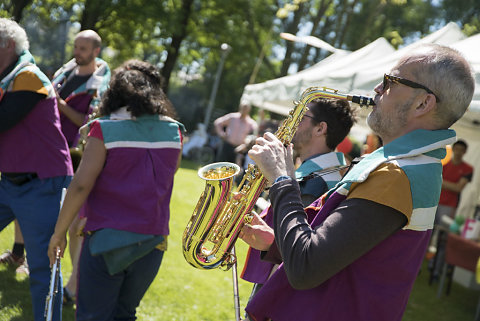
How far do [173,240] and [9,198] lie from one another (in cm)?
354

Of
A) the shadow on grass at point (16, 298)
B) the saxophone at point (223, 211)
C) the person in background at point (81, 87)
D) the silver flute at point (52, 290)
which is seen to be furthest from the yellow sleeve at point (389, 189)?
the person in background at point (81, 87)

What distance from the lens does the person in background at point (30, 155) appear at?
3178 mm

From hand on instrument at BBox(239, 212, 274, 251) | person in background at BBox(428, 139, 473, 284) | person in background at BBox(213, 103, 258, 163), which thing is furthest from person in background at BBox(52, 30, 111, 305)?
person in background at BBox(213, 103, 258, 163)

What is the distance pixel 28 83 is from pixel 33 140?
0.39 metres

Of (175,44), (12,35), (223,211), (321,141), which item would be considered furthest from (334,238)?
(175,44)

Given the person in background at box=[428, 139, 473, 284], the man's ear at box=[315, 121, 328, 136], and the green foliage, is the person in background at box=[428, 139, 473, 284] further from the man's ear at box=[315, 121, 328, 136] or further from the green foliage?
the man's ear at box=[315, 121, 328, 136]

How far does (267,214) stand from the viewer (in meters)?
2.56

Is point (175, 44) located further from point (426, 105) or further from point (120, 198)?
point (426, 105)

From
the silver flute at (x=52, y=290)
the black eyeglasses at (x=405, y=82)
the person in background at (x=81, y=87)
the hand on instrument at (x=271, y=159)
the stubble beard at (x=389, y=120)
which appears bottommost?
the silver flute at (x=52, y=290)

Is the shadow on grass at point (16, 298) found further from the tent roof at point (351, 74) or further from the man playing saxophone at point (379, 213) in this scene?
the tent roof at point (351, 74)

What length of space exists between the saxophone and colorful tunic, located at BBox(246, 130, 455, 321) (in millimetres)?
504

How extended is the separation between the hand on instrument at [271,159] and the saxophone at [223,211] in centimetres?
28

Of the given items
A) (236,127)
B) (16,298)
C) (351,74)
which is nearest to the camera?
(16,298)

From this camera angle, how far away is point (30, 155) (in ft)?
11.0
